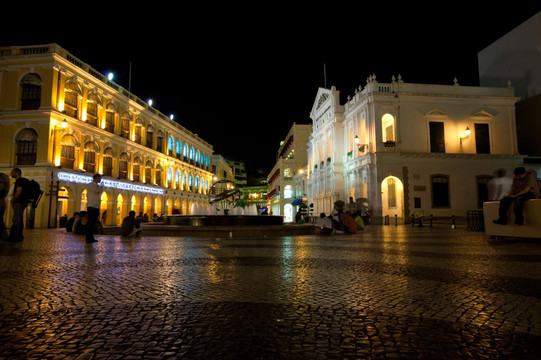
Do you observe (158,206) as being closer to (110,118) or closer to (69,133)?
(110,118)

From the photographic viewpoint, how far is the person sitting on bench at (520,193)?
8.35 meters

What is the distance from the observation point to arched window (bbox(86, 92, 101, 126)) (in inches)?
1233

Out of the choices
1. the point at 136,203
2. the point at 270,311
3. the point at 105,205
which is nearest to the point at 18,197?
the point at 270,311

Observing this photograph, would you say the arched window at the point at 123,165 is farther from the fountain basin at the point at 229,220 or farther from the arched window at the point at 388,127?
the arched window at the point at 388,127

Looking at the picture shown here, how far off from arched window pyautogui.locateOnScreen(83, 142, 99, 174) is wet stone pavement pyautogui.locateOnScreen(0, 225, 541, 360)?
92.8ft

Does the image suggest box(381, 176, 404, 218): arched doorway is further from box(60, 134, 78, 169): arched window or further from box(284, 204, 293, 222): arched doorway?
box(284, 204, 293, 222): arched doorway

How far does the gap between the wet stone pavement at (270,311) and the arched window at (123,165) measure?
33.0m

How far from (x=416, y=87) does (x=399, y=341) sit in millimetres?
27885

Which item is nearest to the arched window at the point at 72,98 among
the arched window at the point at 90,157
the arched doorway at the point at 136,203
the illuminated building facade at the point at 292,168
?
the arched window at the point at 90,157

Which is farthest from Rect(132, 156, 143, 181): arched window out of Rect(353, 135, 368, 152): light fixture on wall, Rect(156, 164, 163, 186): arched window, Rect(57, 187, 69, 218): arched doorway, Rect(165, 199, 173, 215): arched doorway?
Rect(353, 135, 368, 152): light fixture on wall

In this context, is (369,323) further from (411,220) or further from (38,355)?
(411,220)

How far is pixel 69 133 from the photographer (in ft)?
94.3

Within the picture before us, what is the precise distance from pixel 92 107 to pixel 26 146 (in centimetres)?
701

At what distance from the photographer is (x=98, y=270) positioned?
5.14 metres
